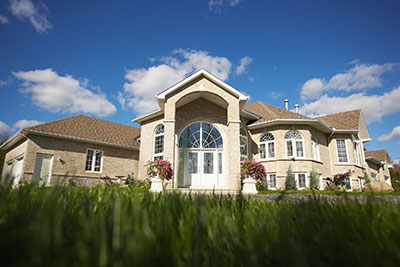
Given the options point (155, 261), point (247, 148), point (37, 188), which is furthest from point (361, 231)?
point (247, 148)

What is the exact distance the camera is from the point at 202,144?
671 inches

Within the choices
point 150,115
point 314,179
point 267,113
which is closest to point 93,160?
point 150,115

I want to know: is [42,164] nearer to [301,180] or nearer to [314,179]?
[301,180]

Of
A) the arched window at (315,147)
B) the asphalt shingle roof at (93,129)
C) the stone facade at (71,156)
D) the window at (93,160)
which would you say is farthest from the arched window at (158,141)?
the arched window at (315,147)

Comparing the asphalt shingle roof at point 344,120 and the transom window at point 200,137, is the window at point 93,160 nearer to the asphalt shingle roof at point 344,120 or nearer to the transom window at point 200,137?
the transom window at point 200,137

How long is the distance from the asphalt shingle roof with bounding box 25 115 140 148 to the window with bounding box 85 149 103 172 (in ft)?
3.75

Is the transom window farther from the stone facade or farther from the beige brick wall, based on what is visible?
the beige brick wall

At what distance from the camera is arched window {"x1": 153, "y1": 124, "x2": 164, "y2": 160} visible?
1841cm

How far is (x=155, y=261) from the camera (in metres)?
0.61

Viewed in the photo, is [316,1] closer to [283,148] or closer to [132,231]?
[283,148]

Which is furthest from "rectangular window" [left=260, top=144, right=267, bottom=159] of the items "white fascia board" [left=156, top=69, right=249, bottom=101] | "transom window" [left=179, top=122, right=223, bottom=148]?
"white fascia board" [left=156, top=69, right=249, bottom=101]

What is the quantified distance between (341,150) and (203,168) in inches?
526

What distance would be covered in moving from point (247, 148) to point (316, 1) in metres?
13.0

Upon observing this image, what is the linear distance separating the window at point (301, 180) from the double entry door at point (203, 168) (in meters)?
5.95
